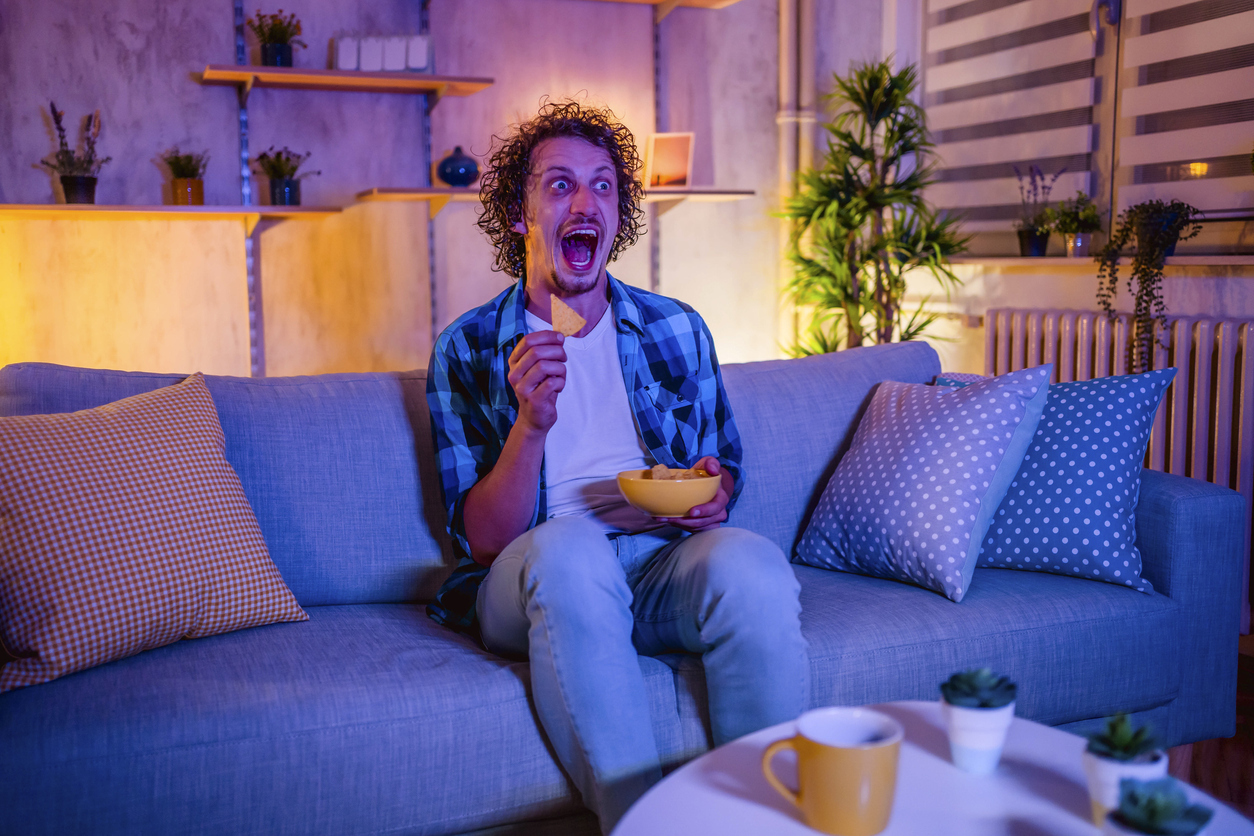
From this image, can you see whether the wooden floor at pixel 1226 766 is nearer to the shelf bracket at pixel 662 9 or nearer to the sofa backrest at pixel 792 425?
the sofa backrest at pixel 792 425

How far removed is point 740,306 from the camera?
443cm

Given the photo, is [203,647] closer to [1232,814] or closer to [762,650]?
[762,650]

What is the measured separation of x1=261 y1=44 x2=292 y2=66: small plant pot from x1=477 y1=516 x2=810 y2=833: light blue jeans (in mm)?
2691

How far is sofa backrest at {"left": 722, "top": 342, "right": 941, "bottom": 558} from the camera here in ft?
6.31

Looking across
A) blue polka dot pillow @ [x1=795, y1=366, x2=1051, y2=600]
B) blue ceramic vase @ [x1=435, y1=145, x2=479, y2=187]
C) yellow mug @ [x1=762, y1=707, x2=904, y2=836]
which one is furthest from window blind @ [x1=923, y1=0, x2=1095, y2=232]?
yellow mug @ [x1=762, y1=707, x2=904, y2=836]

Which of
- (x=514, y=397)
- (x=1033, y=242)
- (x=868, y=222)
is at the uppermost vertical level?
(x=868, y=222)

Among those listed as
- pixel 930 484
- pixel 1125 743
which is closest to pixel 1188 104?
pixel 930 484

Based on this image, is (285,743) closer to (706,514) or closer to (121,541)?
(121,541)

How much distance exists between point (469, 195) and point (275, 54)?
78 centimetres

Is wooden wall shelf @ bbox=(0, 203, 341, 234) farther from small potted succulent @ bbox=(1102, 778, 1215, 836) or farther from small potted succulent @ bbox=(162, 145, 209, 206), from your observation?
small potted succulent @ bbox=(1102, 778, 1215, 836)

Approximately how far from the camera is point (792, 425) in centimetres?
197

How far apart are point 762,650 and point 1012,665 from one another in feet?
1.83

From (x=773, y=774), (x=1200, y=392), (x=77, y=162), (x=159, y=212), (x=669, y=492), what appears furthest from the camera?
(x=159, y=212)

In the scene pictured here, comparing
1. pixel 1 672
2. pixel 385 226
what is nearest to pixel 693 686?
pixel 1 672
